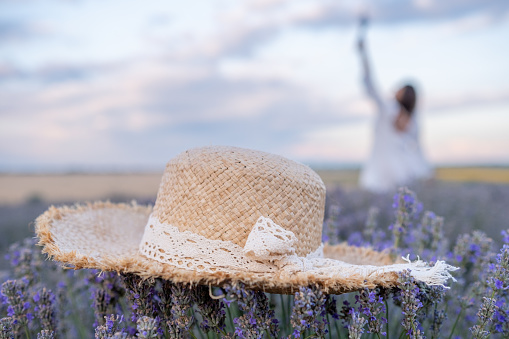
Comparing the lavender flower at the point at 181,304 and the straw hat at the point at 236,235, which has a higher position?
the straw hat at the point at 236,235

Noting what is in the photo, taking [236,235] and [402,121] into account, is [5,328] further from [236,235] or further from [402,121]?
[402,121]

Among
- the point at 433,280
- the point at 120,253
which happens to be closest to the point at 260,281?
the point at 433,280

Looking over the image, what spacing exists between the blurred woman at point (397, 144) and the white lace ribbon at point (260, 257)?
6.47 metres

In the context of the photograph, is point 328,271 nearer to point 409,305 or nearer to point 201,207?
point 409,305

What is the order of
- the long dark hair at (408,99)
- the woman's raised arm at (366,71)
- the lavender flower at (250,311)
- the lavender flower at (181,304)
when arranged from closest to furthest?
the lavender flower at (250,311) < the lavender flower at (181,304) < the woman's raised arm at (366,71) < the long dark hair at (408,99)

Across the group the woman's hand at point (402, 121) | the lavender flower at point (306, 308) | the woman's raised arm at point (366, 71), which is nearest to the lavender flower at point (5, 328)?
the lavender flower at point (306, 308)

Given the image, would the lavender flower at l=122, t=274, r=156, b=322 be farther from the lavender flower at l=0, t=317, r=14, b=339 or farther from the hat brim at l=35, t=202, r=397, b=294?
the lavender flower at l=0, t=317, r=14, b=339

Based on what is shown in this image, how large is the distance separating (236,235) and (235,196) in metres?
0.16

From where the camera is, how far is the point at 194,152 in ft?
6.56

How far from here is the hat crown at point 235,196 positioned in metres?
1.83

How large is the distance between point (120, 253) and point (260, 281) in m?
0.85

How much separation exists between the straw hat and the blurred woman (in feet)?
20.7

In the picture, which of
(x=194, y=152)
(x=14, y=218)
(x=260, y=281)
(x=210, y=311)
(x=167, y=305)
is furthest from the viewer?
(x=14, y=218)

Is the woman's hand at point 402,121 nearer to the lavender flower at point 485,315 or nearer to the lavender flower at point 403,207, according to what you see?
the lavender flower at point 403,207
